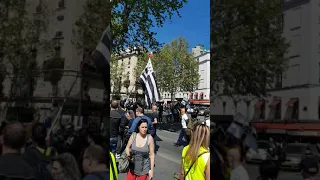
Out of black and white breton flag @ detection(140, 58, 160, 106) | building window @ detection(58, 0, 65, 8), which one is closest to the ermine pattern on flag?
building window @ detection(58, 0, 65, 8)

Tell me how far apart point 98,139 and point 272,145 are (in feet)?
2.62

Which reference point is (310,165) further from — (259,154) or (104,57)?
(104,57)

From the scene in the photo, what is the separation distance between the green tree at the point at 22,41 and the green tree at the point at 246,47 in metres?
0.80

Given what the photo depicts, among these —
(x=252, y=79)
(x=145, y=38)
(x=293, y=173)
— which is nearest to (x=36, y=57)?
(x=252, y=79)

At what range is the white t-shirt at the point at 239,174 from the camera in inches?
59.2

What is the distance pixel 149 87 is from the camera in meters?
11.8

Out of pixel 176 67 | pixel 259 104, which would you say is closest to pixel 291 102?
pixel 259 104

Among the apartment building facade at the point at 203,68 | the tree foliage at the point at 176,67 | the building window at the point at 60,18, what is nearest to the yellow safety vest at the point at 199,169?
the apartment building facade at the point at 203,68

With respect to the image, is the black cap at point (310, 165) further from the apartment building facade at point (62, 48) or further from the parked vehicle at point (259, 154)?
the apartment building facade at point (62, 48)

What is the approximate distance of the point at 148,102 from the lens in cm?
1159

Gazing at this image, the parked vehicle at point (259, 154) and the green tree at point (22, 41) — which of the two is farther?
the green tree at point (22, 41)

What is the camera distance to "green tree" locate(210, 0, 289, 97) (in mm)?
1464

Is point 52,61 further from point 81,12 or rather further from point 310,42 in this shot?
point 310,42

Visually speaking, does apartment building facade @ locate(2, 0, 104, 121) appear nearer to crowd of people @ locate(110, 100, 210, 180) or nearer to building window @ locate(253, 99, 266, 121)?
building window @ locate(253, 99, 266, 121)
